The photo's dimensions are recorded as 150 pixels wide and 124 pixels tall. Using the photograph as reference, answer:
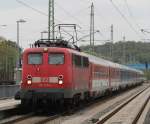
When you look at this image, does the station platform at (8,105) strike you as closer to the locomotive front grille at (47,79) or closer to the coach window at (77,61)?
the locomotive front grille at (47,79)

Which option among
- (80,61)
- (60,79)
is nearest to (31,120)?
(60,79)

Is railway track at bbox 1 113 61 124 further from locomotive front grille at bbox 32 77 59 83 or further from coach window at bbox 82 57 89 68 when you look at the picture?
coach window at bbox 82 57 89 68

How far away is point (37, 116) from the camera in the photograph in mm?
23094

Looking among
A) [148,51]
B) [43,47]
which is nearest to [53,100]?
[43,47]

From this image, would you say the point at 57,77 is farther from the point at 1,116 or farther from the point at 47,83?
the point at 1,116

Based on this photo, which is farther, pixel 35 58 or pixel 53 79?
pixel 35 58

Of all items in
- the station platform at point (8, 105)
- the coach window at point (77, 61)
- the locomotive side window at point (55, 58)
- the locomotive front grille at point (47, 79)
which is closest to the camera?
the locomotive front grille at point (47, 79)

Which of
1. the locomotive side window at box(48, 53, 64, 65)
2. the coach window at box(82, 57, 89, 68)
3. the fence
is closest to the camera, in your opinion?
the locomotive side window at box(48, 53, 64, 65)

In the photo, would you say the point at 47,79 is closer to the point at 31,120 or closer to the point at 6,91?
the point at 31,120

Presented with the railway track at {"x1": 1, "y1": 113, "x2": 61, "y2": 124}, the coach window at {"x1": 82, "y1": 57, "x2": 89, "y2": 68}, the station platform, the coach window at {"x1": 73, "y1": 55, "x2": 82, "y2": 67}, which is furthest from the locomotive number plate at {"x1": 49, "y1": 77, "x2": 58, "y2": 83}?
the coach window at {"x1": 82, "y1": 57, "x2": 89, "y2": 68}

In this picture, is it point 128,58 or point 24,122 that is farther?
point 128,58

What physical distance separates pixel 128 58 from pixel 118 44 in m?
37.8

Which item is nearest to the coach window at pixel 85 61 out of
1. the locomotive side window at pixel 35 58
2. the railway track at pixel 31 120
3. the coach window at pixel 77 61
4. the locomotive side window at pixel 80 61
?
the locomotive side window at pixel 80 61

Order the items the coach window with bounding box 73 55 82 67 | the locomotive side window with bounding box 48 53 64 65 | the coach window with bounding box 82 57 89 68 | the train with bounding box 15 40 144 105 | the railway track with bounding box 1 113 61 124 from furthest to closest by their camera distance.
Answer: the coach window with bounding box 82 57 89 68
the coach window with bounding box 73 55 82 67
the locomotive side window with bounding box 48 53 64 65
the train with bounding box 15 40 144 105
the railway track with bounding box 1 113 61 124
